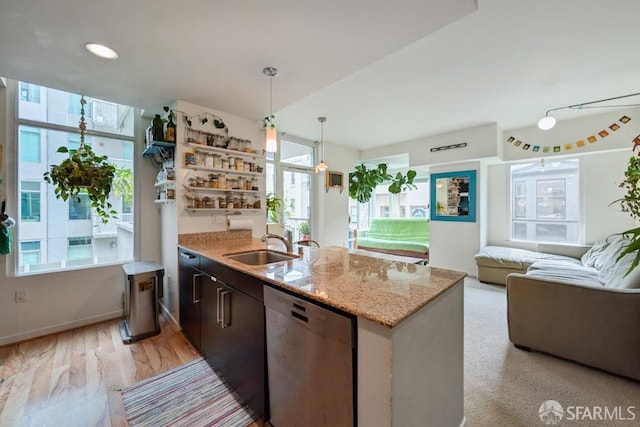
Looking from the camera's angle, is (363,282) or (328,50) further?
(328,50)

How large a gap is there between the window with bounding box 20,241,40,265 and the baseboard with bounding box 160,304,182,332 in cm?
129

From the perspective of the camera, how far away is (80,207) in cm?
281

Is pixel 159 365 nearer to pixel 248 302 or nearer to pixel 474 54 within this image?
pixel 248 302

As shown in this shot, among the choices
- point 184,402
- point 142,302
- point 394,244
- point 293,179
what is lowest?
point 184,402

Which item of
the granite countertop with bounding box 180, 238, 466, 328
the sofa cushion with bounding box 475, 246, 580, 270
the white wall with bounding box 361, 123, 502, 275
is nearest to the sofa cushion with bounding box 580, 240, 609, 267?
the sofa cushion with bounding box 475, 246, 580, 270

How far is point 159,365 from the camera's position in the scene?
211 cm

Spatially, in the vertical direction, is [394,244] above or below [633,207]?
below

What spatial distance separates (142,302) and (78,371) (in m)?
0.64

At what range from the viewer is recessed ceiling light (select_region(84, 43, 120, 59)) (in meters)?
1.72

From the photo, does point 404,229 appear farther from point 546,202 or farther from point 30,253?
point 30,253

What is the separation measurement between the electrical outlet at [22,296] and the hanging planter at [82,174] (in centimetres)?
99

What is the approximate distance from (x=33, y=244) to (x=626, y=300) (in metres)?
5.25

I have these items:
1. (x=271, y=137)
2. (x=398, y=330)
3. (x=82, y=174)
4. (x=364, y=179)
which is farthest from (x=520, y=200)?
(x=82, y=174)

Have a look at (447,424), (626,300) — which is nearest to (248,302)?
(447,424)
